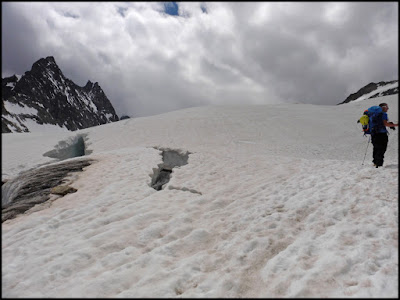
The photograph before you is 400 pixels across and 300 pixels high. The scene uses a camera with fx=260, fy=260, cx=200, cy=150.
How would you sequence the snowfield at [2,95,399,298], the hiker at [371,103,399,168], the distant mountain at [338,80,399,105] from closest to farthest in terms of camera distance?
1. the snowfield at [2,95,399,298]
2. the hiker at [371,103,399,168]
3. the distant mountain at [338,80,399,105]

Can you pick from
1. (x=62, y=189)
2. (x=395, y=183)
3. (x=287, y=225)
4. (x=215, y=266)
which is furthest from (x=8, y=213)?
(x=395, y=183)

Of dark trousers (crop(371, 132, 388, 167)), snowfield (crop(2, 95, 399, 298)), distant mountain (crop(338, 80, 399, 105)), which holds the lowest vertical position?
snowfield (crop(2, 95, 399, 298))

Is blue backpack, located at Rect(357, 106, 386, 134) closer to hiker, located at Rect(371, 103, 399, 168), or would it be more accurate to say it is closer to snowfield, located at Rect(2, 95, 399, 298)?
hiker, located at Rect(371, 103, 399, 168)

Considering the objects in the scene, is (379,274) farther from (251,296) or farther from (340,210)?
(340,210)

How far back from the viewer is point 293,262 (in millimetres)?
4238

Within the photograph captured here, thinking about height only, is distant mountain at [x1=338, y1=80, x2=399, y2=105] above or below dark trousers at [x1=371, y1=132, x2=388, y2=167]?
above

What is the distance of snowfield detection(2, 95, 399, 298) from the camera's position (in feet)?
12.5

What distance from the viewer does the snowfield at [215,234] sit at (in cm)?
380

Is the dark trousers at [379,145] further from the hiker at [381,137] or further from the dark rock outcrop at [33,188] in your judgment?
the dark rock outcrop at [33,188]

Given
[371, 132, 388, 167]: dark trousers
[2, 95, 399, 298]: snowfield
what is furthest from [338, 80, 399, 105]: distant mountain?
[2, 95, 399, 298]: snowfield

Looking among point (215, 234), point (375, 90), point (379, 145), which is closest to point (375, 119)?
point (379, 145)

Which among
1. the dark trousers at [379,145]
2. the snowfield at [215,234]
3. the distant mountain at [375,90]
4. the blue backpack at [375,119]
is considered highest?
the distant mountain at [375,90]

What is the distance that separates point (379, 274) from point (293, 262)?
1.16m

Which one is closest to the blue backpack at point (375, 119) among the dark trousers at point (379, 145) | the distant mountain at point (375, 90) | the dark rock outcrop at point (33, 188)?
the dark trousers at point (379, 145)
